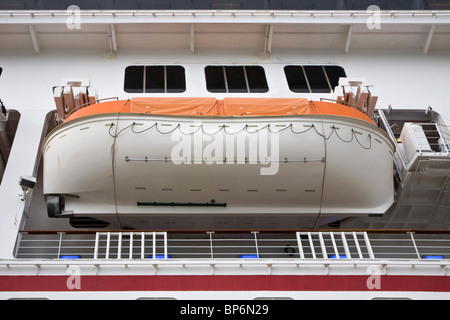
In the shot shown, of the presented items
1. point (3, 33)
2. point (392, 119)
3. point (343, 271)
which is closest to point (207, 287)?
point (343, 271)

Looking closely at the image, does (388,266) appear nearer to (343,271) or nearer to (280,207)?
(343,271)

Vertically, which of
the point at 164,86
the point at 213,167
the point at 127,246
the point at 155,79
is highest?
the point at 155,79

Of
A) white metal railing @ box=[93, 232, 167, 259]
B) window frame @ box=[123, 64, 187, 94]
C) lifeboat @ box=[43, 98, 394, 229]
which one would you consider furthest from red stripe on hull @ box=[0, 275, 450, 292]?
window frame @ box=[123, 64, 187, 94]

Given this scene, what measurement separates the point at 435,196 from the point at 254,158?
3.62 meters

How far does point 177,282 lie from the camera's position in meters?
7.50

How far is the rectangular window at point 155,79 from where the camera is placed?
1195 cm

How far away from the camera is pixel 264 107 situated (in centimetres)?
923

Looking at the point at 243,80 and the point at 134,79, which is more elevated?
the point at 134,79

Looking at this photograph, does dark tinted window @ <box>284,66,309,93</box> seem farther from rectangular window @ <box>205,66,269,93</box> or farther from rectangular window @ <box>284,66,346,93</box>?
rectangular window @ <box>205,66,269,93</box>

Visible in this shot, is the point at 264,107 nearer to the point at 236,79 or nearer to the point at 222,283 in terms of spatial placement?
the point at 222,283

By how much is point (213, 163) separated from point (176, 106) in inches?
48.5

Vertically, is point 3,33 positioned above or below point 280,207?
above

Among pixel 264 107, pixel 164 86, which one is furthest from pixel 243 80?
pixel 264 107

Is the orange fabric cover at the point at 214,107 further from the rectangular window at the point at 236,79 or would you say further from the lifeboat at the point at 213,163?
the rectangular window at the point at 236,79
